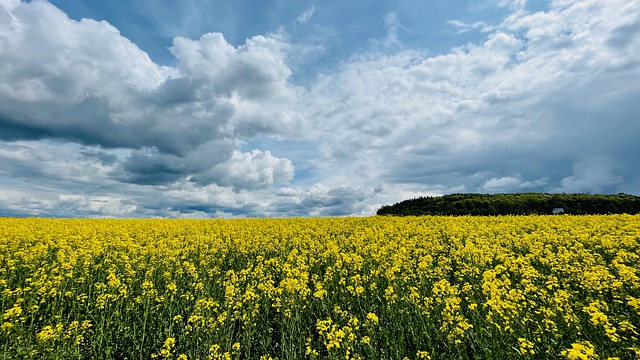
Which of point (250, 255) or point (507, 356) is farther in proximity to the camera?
point (250, 255)

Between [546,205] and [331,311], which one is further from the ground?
[546,205]

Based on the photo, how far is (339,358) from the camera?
5.11m

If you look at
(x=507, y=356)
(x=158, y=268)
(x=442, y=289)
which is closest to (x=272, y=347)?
(x=442, y=289)

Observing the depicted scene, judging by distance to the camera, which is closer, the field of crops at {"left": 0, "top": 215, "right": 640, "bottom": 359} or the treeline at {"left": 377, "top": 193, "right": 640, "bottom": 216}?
the field of crops at {"left": 0, "top": 215, "right": 640, "bottom": 359}

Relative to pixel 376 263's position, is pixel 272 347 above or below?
below

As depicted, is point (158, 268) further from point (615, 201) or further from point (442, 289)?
point (615, 201)

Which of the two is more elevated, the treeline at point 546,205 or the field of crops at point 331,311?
the treeline at point 546,205

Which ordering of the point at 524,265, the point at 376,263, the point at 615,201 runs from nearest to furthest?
the point at 524,265, the point at 376,263, the point at 615,201

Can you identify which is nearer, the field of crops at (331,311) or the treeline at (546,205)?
the field of crops at (331,311)

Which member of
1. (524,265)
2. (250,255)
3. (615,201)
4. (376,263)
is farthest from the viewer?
(615,201)

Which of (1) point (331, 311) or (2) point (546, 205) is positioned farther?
(2) point (546, 205)

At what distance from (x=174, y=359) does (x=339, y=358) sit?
3543mm

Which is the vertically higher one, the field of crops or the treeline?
the treeline

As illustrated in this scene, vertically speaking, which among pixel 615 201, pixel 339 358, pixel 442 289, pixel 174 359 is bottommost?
pixel 174 359
